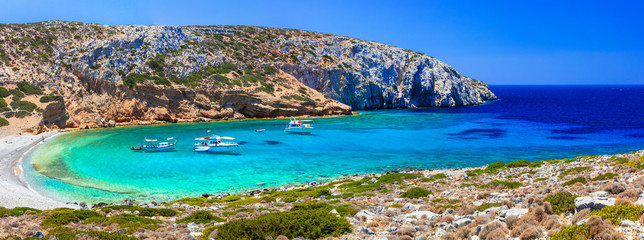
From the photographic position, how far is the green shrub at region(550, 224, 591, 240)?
7493mm

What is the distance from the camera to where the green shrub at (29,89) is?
66000 mm

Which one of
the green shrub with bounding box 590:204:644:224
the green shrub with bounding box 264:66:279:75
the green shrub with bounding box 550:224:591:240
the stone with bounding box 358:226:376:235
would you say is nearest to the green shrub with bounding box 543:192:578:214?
the green shrub with bounding box 590:204:644:224

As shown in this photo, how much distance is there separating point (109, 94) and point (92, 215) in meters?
73.5

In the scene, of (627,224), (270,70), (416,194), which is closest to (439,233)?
(627,224)

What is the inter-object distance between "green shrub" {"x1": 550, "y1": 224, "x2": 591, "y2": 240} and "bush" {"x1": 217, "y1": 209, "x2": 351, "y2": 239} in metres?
5.78

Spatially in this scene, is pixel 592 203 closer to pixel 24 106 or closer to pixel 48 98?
pixel 24 106

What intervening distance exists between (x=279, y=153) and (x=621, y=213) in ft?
133

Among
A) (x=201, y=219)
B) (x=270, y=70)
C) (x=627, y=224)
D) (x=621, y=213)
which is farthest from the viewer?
(x=270, y=70)

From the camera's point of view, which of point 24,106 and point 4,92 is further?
point 4,92

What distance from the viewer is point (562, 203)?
34.4ft

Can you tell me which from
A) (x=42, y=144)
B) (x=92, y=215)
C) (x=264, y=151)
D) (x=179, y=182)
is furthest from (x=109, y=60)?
(x=92, y=215)

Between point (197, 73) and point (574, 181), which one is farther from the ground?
point (197, 73)

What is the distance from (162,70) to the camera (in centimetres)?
8569

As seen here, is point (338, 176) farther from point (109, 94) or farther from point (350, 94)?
point (350, 94)
